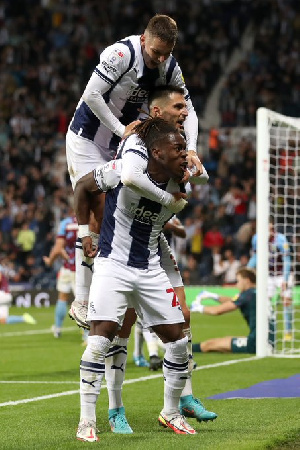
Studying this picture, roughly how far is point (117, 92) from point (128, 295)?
1.68 metres

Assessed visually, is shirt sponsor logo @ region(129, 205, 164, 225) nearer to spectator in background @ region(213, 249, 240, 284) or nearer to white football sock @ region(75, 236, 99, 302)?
white football sock @ region(75, 236, 99, 302)

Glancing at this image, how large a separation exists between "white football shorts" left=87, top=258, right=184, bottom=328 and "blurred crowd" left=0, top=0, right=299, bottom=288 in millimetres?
17631

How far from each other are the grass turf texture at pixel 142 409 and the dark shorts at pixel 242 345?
25cm

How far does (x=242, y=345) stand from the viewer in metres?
13.7

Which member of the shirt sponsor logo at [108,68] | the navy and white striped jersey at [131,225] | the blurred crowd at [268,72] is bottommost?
the navy and white striped jersey at [131,225]

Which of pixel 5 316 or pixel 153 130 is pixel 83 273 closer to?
pixel 153 130

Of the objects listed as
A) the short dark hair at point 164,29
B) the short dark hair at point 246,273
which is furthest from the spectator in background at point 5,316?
the short dark hair at point 164,29

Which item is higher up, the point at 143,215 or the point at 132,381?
the point at 143,215

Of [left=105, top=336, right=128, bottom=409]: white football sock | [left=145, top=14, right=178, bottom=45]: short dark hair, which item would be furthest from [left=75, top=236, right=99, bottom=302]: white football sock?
[left=145, top=14, right=178, bottom=45]: short dark hair

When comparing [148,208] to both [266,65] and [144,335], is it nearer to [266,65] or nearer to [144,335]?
[144,335]

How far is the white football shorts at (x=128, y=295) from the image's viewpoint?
6758 mm

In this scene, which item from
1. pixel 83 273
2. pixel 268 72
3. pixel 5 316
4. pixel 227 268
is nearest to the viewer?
pixel 83 273

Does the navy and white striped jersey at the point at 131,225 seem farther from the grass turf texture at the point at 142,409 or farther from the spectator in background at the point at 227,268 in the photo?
the spectator in background at the point at 227,268

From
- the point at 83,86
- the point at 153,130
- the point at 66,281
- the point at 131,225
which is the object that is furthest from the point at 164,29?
the point at 83,86
